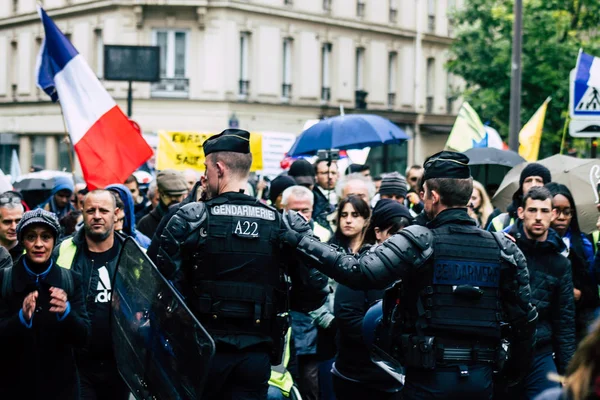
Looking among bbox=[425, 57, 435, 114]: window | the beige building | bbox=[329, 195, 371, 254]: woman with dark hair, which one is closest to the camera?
bbox=[329, 195, 371, 254]: woman with dark hair

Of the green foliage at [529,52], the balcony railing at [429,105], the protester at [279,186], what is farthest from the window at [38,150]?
the protester at [279,186]

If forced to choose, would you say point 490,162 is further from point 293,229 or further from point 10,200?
point 293,229

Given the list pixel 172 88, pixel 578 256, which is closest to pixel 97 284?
pixel 578 256

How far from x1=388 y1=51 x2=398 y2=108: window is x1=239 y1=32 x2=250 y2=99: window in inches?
360

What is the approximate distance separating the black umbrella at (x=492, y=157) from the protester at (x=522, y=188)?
3.91m

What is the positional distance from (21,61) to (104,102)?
3645 cm

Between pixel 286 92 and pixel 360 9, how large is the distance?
596 cm

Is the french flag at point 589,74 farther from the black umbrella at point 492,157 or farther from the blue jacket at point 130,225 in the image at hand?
the blue jacket at point 130,225

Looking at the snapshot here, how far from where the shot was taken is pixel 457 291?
5465mm

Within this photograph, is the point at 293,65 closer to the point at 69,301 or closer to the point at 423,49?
the point at 423,49

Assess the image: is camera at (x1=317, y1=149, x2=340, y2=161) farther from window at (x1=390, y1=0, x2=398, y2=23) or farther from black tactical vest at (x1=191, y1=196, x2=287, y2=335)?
window at (x1=390, y1=0, x2=398, y2=23)

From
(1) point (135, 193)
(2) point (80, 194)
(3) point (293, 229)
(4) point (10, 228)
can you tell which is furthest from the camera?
(1) point (135, 193)

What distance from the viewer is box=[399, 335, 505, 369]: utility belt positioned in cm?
545

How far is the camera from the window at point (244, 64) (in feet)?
130
